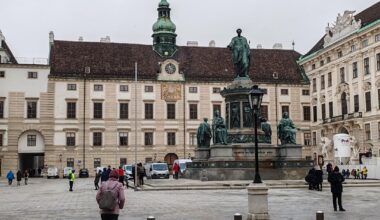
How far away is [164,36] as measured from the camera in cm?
6812

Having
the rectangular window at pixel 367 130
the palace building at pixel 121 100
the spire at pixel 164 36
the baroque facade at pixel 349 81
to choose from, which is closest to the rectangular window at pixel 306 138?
the palace building at pixel 121 100

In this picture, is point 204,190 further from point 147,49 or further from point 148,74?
point 147,49

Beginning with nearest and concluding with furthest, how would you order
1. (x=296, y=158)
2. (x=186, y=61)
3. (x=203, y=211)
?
(x=203, y=211), (x=296, y=158), (x=186, y=61)

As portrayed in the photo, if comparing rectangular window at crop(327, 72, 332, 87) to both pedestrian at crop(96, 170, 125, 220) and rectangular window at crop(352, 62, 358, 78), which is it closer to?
rectangular window at crop(352, 62, 358, 78)

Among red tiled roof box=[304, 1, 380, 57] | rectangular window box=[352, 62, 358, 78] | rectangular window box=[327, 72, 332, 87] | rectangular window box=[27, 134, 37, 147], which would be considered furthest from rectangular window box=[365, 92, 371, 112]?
rectangular window box=[27, 134, 37, 147]

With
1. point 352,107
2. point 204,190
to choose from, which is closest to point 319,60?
point 352,107

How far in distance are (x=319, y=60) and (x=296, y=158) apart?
35.5 m

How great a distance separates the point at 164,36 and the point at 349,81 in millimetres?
22925

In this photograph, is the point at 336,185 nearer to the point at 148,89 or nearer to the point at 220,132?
the point at 220,132

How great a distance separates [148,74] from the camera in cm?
6481

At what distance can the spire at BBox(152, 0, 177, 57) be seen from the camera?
6819cm

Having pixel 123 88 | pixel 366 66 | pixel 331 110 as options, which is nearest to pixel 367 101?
pixel 366 66

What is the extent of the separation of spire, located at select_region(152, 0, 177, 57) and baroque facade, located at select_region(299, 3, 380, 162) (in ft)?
55.1

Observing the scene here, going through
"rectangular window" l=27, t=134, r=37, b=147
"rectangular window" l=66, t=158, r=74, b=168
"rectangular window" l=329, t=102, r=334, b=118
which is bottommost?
"rectangular window" l=66, t=158, r=74, b=168
